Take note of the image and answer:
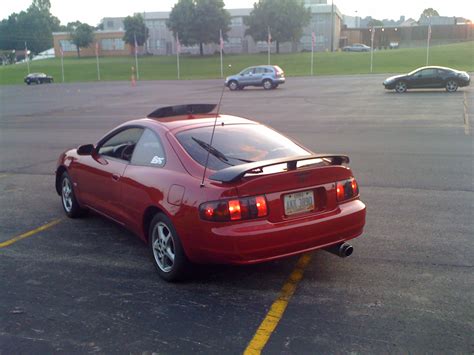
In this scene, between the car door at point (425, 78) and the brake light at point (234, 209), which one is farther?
the car door at point (425, 78)

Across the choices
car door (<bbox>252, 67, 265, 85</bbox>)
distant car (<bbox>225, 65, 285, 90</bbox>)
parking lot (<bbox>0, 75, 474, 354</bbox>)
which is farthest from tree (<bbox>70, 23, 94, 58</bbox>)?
parking lot (<bbox>0, 75, 474, 354</bbox>)

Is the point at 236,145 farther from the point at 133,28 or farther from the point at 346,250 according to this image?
the point at 133,28

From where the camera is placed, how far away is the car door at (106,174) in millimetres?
5355

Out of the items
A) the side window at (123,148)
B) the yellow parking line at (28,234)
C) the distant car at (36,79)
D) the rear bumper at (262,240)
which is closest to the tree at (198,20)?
the distant car at (36,79)

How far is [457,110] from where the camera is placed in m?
20.0

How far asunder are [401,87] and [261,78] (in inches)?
414

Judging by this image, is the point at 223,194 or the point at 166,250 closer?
the point at 223,194

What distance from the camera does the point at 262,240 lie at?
13.3 feet

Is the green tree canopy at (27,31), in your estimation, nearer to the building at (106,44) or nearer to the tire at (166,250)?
the building at (106,44)

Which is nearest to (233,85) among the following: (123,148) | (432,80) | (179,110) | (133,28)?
(432,80)

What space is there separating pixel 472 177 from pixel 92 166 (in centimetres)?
627

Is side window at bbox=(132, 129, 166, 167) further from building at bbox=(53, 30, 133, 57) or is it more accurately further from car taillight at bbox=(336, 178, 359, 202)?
building at bbox=(53, 30, 133, 57)

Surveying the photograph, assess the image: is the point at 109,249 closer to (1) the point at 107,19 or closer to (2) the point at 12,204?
(2) the point at 12,204

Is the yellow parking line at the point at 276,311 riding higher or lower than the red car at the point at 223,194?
lower
